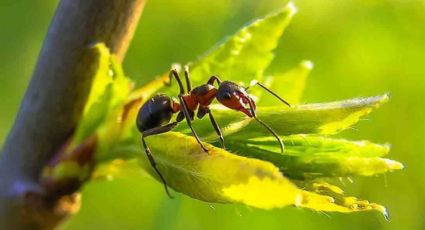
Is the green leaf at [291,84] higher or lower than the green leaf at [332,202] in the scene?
higher

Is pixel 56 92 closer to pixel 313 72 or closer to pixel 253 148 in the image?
pixel 253 148

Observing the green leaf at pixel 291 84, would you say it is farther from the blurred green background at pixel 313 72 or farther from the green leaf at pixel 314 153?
the blurred green background at pixel 313 72

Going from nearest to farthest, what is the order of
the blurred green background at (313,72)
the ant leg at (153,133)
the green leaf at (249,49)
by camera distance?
1. the ant leg at (153,133)
2. the green leaf at (249,49)
3. the blurred green background at (313,72)

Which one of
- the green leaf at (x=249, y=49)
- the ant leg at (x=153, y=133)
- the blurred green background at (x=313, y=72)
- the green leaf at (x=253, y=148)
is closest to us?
the green leaf at (x=253, y=148)

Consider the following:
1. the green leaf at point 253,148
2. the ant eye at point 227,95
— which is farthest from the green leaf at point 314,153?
the ant eye at point 227,95

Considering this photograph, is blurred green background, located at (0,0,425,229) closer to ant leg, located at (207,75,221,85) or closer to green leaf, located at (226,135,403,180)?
ant leg, located at (207,75,221,85)

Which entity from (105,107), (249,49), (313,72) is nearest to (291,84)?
(249,49)

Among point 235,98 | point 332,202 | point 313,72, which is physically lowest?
point 332,202
